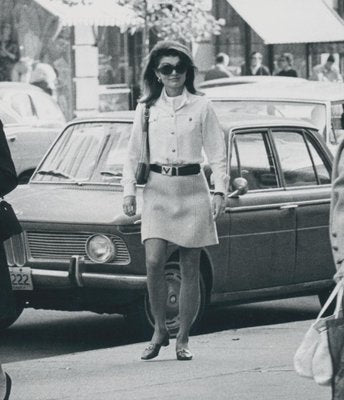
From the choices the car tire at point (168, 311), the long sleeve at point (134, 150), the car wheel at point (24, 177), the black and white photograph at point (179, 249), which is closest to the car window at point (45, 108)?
the car wheel at point (24, 177)

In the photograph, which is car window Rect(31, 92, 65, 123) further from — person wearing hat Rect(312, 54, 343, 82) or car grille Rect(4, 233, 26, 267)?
car grille Rect(4, 233, 26, 267)

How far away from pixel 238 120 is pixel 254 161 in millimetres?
328

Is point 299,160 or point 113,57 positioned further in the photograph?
point 113,57

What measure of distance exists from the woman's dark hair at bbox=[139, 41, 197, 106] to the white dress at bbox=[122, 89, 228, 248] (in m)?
0.08

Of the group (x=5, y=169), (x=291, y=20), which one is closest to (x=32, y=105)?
(x=5, y=169)

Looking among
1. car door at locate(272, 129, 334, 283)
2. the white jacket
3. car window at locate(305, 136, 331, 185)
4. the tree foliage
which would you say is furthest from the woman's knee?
the tree foliage

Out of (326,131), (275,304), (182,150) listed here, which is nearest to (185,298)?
(182,150)

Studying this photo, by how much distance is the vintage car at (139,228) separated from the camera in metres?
10.1

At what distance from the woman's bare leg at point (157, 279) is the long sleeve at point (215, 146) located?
0.49 meters

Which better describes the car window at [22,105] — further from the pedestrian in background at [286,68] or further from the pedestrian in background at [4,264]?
the pedestrian in background at [4,264]

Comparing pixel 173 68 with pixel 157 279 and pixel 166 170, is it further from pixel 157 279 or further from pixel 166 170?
pixel 157 279

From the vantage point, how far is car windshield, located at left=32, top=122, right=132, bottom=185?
10945mm

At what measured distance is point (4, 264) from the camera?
699 centimetres

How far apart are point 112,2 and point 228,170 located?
1720 cm
